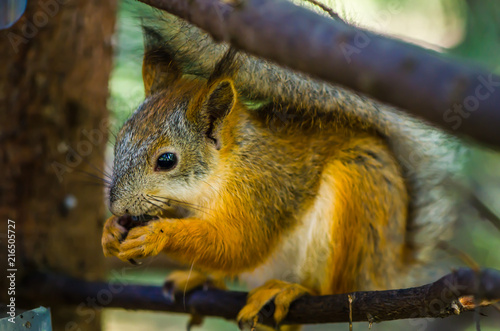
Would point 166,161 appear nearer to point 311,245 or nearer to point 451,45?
point 311,245

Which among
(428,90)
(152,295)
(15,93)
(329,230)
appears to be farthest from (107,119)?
(428,90)

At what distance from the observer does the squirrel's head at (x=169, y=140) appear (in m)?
0.97

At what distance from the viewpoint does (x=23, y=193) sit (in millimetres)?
1493

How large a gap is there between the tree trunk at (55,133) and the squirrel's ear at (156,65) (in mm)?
428

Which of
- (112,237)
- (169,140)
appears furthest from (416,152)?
(112,237)

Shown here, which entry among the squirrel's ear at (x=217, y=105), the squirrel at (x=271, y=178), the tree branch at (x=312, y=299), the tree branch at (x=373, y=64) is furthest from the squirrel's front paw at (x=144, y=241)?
the tree branch at (x=373, y=64)

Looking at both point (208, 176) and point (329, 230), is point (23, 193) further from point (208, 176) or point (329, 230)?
point (329, 230)

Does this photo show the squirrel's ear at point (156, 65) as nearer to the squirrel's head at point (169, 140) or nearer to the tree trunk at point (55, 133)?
the squirrel's head at point (169, 140)

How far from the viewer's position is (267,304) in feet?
4.09

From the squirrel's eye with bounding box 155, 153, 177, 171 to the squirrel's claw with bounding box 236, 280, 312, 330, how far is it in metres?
0.45

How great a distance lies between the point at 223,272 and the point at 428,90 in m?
0.98

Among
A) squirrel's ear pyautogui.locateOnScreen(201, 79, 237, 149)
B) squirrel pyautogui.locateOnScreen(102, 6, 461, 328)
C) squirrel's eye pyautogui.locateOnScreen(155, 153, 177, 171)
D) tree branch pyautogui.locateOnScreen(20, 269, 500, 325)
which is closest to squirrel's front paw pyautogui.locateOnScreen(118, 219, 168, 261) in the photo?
squirrel pyautogui.locateOnScreen(102, 6, 461, 328)

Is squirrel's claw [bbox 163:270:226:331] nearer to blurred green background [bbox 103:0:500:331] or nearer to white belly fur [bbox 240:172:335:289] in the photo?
blurred green background [bbox 103:0:500:331]

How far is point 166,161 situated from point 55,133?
2.18 feet
